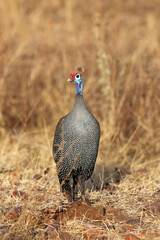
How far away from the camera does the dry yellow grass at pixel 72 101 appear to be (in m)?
3.15

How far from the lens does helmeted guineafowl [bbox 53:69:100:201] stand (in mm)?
2859

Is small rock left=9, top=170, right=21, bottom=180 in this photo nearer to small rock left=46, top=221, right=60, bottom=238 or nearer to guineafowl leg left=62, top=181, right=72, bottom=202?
guineafowl leg left=62, top=181, right=72, bottom=202

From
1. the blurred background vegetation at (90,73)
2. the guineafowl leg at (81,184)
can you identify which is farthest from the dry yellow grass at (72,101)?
the guineafowl leg at (81,184)

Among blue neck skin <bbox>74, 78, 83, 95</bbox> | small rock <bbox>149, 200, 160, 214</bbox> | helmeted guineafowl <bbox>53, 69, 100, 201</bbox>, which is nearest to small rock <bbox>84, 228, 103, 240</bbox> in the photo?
helmeted guineafowl <bbox>53, 69, 100, 201</bbox>

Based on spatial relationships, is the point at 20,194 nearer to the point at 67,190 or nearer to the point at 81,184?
the point at 67,190

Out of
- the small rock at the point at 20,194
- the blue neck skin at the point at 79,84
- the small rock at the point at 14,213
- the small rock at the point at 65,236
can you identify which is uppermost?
the blue neck skin at the point at 79,84

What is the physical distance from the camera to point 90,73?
18.4 feet

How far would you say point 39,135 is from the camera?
4812mm

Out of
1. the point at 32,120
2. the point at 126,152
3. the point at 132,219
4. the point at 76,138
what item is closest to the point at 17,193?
the point at 76,138

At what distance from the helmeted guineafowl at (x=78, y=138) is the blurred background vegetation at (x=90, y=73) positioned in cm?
28

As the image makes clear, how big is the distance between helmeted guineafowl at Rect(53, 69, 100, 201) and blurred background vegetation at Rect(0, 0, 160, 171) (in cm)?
28

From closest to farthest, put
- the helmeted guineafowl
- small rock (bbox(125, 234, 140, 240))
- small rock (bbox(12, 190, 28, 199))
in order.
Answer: small rock (bbox(125, 234, 140, 240)) → the helmeted guineafowl → small rock (bbox(12, 190, 28, 199))

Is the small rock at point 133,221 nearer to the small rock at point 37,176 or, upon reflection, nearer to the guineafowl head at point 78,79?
the guineafowl head at point 78,79

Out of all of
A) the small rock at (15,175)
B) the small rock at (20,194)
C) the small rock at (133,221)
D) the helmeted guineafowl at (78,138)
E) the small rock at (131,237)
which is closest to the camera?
the small rock at (131,237)
